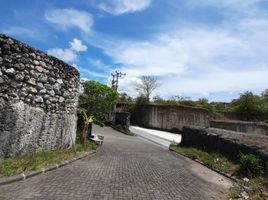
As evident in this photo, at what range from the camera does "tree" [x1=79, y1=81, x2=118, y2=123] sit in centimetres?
1694

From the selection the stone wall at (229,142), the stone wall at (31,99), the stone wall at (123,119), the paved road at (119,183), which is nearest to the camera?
the paved road at (119,183)

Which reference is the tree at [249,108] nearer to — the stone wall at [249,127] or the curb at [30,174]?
the stone wall at [249,127]

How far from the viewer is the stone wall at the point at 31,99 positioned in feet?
24.0

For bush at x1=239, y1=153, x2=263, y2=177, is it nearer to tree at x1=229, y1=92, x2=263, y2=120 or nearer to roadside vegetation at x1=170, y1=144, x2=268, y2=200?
roadside vegetation at x1=170, y1=144, x2=268, y2=200

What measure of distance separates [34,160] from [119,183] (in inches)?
94.5

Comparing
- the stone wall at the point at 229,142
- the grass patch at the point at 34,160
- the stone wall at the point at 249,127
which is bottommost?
the grass patch at the point at 34,160

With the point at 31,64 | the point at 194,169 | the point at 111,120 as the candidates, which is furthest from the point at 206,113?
the point at 31,64

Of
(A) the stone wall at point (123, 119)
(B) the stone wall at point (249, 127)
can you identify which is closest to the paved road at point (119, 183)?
(A) the stone wall at point (123, 119)

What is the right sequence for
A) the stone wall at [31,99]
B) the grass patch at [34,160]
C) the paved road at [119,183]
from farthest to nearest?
1. the stone wall at [31,99]
2. the grass patch at [34,160]
3. the paved road at [119,183]

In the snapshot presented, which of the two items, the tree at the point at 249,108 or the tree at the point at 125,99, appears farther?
the tree at the point at 125,99

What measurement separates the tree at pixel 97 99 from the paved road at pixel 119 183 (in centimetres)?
677

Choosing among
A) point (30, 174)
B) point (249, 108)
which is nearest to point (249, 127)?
point (249, 108)

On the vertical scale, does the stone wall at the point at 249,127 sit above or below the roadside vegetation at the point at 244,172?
above

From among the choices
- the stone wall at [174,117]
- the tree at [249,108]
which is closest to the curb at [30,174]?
the stone wall at [174,117]
